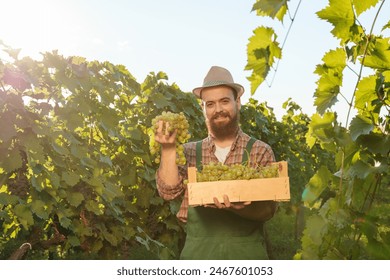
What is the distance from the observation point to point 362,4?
58.2 inches

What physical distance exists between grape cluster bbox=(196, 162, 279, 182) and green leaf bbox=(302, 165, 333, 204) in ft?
2.05

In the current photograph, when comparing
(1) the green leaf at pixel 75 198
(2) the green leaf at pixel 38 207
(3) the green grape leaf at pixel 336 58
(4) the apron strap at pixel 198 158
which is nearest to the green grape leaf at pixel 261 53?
(3) the green grape leaf at pixel 336 58

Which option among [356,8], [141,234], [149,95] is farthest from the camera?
[149,95]

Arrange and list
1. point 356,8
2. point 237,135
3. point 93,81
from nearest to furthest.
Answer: point 356,8 → point 237,135 → point 93,81

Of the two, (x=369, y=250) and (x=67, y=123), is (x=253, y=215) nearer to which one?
(x=369, y=250)

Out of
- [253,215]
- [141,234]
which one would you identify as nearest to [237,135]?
[253,215]

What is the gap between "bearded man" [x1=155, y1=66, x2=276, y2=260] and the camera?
2480 mm

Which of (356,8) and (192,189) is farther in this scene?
(192,189)

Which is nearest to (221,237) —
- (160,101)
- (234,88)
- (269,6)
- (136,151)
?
(234,88)

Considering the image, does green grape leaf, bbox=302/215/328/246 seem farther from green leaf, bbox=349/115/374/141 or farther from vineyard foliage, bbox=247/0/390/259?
green leaf, bbox=349/115/374/141

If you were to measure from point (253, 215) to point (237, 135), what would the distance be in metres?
0.48

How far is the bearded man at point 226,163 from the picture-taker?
8.14ft
